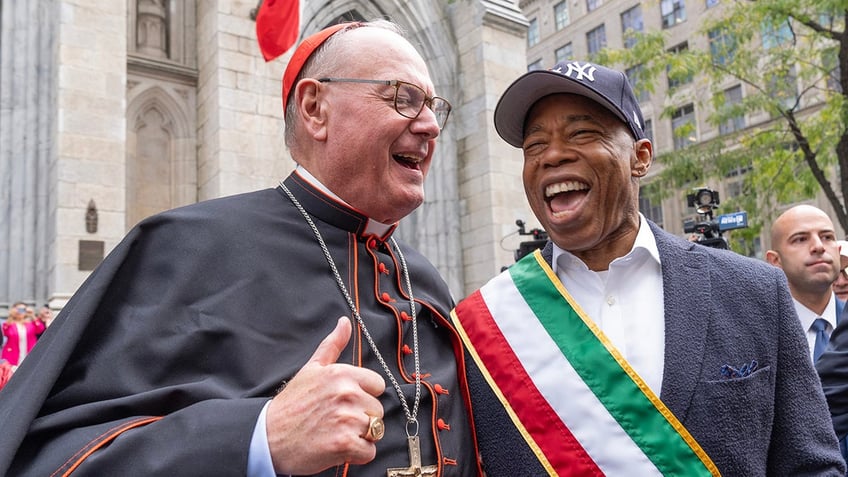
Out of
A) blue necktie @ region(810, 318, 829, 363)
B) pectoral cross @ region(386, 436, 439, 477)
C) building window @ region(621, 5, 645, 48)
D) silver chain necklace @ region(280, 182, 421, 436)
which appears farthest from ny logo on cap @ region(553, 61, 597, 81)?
building window @ region(621, 5, 645, 48)

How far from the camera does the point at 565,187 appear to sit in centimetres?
200

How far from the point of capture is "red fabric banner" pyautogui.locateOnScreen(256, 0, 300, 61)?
858cm

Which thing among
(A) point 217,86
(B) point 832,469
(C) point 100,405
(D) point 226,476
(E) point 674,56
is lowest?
(B) point 832,469

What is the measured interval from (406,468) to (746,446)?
0.90 metres

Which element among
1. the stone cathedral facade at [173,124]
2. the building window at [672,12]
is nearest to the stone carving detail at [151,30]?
the stone cathedral facade at [173,124]

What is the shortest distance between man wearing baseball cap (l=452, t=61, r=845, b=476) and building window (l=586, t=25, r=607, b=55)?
38.6m

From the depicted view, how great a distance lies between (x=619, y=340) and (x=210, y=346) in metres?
1.15

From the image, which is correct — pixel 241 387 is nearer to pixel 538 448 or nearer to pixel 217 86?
pixel 538 448

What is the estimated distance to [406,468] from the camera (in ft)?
6.32

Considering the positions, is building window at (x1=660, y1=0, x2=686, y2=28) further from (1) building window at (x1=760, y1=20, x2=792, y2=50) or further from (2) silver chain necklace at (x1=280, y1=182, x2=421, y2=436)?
(2) silver chain necklace at (x1=280, y1=182, x2=421, y2=436)

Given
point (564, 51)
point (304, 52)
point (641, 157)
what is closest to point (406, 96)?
point (304, 52)

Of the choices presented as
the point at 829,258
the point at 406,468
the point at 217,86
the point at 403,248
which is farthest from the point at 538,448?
the point at 217,86

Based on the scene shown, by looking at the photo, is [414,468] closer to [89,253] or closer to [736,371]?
Answer: [736,371]

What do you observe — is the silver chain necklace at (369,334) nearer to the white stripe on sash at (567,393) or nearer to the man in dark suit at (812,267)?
the white stripe on sash at (567,393)
